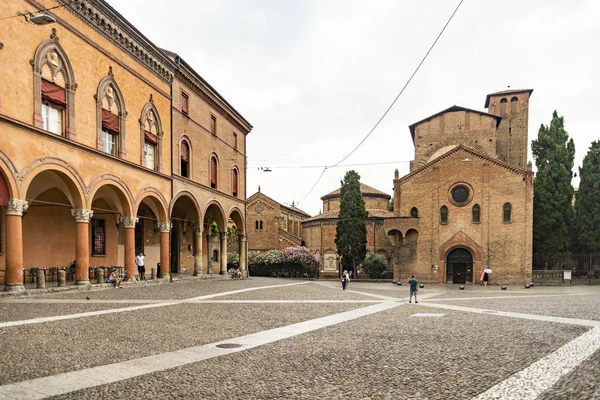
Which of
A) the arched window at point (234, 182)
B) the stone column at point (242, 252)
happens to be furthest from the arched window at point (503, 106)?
the stone column at point (242, 252)

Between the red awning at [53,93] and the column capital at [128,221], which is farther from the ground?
the red awning at [53,93]

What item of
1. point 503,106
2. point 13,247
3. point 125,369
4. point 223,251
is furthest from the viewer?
point 503,106

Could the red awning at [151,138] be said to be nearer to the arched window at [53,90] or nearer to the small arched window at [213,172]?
the arched window at [53,90]

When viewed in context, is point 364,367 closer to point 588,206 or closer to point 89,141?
point 89,141

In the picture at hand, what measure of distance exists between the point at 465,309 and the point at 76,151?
600 inches

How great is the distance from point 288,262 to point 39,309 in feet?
101

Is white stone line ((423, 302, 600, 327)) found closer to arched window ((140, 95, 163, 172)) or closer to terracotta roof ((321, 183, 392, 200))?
arched window ((140, 95, 163, 172))

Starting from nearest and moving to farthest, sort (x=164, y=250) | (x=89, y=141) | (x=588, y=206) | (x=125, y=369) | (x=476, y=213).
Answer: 1. (x=125, y=369)
2. (x=89, y=141)
3. (x=164, y=250)
4. (x=476, y=213)
5. (x=588, y=206)

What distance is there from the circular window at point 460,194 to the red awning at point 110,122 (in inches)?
1006

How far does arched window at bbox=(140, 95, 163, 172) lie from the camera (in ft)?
69.2

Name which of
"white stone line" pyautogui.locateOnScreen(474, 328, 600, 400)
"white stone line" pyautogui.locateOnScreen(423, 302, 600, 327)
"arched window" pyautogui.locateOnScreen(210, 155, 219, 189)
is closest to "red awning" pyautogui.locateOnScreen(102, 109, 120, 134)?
"arched window" pyautogui.locateOnScreen(210, 155, 219, 189)

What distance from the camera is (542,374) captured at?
6207 mm

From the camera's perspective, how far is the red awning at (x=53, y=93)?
15.1m

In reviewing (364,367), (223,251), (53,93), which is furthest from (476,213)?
(364,367)
